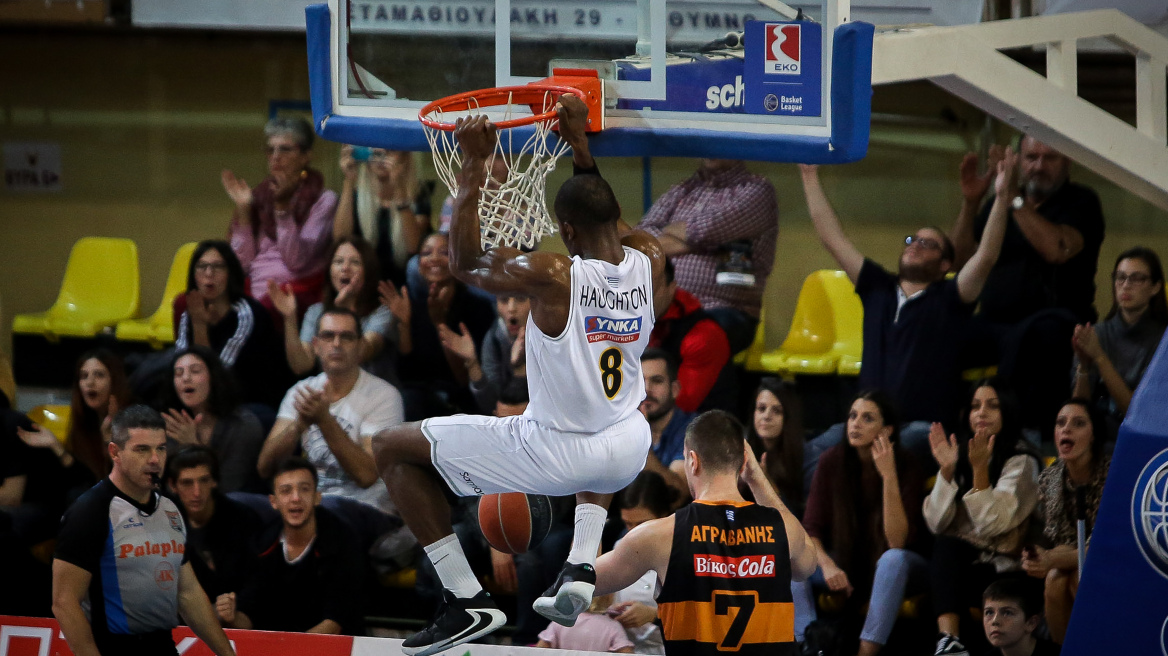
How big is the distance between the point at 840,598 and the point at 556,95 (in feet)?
9.94

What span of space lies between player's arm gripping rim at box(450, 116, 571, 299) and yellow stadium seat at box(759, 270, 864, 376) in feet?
11.8

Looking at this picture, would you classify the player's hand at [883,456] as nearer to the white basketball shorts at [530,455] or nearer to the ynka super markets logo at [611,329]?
A: the white basketball shorts at [530,455]

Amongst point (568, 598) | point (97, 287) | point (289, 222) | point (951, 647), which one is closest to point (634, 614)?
point (951, 647)

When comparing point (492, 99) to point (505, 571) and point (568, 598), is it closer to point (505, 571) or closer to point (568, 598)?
point (568, 598)

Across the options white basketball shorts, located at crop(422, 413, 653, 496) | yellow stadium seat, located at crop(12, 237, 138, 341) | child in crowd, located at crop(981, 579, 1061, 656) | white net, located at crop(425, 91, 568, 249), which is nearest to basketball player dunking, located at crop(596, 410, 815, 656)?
white basketball shorts, located at crop(422, 413, 653, 496)

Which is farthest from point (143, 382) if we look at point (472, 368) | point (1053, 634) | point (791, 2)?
point (1053, 634)

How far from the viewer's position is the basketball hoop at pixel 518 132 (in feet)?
16.1

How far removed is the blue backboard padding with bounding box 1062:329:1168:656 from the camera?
532 centimetres

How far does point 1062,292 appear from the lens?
7008mm

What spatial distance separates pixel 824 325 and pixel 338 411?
3075 millimetres

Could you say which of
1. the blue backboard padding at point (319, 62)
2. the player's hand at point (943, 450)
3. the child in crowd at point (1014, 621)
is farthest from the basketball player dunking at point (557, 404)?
the child in crowd at point (1014, 621)

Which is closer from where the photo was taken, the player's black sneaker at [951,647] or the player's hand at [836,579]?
the player's black sneaker at [951,647]

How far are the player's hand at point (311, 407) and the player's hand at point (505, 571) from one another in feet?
4.00

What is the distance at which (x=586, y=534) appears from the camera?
4902mm
